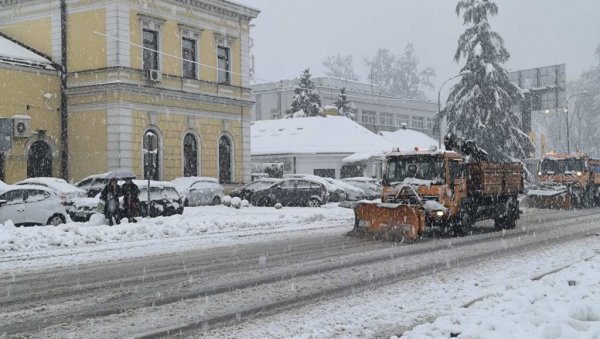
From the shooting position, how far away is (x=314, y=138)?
52312mm

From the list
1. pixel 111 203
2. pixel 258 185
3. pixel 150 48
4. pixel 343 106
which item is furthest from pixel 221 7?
pixel 343 106

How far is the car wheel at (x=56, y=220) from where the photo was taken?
21.9m

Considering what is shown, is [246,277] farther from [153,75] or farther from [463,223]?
[153,75]

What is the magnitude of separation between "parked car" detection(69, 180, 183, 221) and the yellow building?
5491mm

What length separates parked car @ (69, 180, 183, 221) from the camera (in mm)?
24422

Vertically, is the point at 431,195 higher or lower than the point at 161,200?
higher

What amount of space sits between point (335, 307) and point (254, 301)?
47.6 inches

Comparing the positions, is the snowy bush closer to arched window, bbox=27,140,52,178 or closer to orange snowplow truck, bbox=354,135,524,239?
arched window, bbox=27,140,52,178

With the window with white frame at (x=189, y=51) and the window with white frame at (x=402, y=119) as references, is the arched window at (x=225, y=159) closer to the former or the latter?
the window with white frame at (x=189, y=51)

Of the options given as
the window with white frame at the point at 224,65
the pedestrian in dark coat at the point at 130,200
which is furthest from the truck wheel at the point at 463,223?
the window with white frame at the point at 224,65

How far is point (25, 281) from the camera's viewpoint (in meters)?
11.7

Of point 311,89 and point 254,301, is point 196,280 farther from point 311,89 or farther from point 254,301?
point 311,89

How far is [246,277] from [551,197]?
24386 mm

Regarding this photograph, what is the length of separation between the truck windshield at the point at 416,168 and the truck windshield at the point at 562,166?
1619 centimetres
